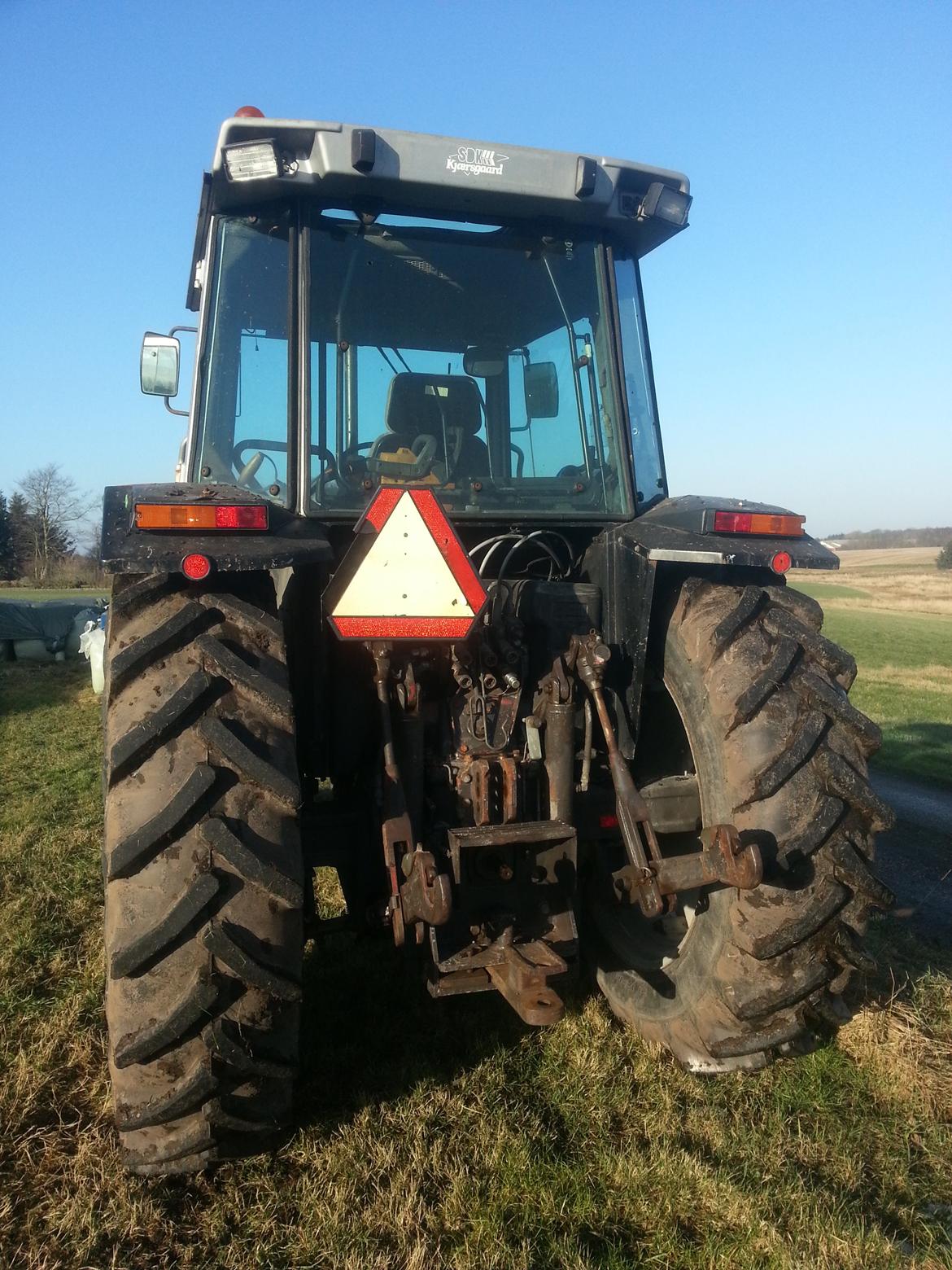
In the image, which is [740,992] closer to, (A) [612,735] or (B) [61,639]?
(A) [612,735]

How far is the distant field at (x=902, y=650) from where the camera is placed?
28.1 ft

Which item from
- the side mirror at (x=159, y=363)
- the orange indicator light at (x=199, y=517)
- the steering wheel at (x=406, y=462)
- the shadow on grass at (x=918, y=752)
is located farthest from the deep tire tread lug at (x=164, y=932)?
the shadow on grass at (x=918, y=752)

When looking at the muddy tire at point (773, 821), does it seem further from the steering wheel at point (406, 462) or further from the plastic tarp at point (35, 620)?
the plastic tarp at point (35, 620)

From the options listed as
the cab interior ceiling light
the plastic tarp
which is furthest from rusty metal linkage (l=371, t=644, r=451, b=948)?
the plastic tarp

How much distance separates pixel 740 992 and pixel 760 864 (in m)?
0.43

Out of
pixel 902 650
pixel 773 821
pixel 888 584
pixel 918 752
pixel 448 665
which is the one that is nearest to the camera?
pixel 773 821

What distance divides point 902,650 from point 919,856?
14808mm

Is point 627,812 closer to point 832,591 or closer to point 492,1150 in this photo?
point 492,1150

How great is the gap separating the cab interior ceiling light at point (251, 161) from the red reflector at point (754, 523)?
1814 millimetres

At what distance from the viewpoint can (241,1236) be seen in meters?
2.15

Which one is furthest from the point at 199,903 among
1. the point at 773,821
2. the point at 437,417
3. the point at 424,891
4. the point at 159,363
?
the point at 159,363

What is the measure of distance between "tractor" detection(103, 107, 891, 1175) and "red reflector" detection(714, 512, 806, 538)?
1cm

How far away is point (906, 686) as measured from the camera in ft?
43.7

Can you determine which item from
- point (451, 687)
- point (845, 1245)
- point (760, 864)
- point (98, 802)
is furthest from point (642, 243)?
point (98, 802)
